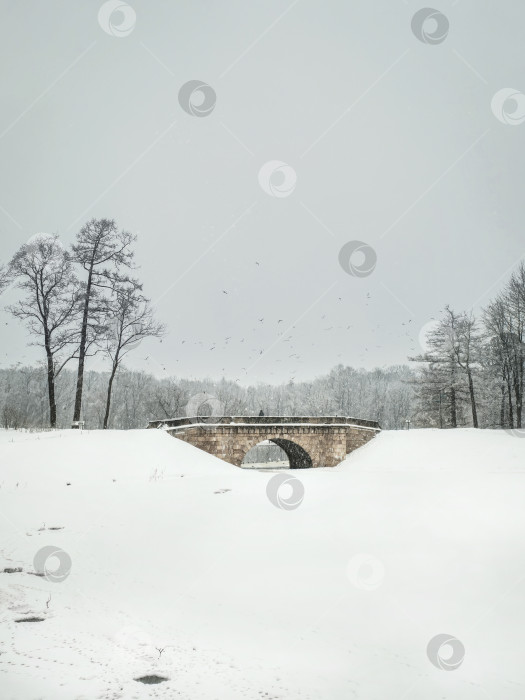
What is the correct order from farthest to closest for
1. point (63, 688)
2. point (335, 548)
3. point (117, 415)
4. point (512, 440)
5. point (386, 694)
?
1. point (117, 415)
2. point (512, 440)
3. point (335, 548)
4. point (386, 694)
5. point (63, 688)

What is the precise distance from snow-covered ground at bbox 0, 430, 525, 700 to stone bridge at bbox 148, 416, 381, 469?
29.4 feet

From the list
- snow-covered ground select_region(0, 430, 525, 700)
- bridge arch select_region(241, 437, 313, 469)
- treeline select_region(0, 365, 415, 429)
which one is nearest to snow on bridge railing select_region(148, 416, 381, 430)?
bridge arch select_region(241, 437, 313, 469)

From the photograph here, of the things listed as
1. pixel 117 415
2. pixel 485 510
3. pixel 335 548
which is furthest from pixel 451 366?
pixel 117 415

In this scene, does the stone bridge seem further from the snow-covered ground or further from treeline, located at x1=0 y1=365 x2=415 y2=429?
treeline, located at x1=0 y1=365 x2=415 y2=429

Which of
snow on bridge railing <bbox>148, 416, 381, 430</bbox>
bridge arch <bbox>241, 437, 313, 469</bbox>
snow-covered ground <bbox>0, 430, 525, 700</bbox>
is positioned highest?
snow on bridge railing <bbox>148, 416, 381, 430</bbox>

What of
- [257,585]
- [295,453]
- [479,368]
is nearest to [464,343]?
[479,368]

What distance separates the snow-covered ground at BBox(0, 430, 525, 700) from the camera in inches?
198

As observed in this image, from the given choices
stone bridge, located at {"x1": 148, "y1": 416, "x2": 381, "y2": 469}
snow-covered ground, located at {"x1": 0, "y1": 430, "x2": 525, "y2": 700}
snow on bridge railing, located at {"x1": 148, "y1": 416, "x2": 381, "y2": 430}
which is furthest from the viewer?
stone bridge, located at {"x1": 148, "y1": 416, "x2": 381, "y2": 469}

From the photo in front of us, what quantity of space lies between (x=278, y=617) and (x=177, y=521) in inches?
165

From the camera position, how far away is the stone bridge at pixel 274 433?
23.6 metres

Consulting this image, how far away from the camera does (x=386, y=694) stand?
497cm

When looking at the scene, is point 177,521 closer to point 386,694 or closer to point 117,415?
point 386,694

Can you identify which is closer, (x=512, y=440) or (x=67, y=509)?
(x=67, y=509)

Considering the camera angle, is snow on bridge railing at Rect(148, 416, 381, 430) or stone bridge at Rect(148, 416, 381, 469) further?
stone bridge at Rect(148, 416, 381, 469)
